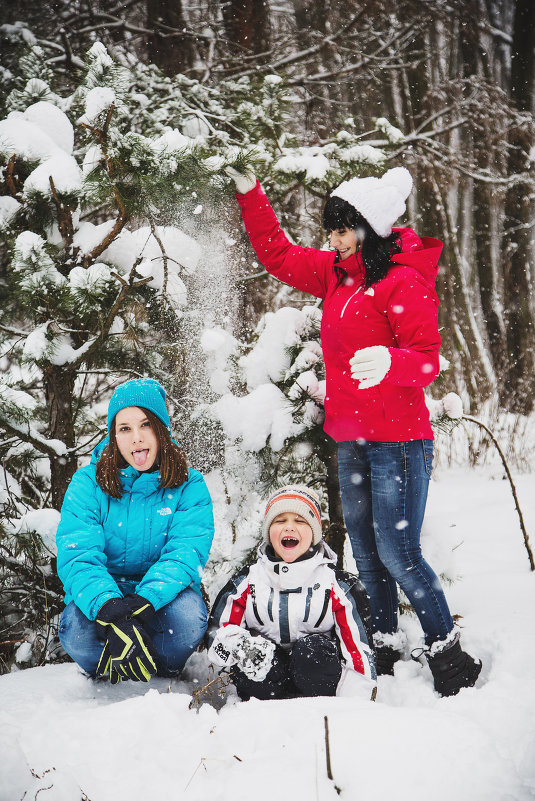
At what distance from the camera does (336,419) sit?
6.97 feet

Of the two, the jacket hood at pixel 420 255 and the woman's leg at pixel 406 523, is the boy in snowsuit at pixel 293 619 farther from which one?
the jacket hood at pixel 420 255

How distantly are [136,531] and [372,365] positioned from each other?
46.1 inches

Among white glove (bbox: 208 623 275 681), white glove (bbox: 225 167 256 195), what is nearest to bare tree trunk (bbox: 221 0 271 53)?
white glove (bbox: 225 167 256 195)

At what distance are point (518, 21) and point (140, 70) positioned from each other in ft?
28.1

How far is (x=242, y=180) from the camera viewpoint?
2.25m

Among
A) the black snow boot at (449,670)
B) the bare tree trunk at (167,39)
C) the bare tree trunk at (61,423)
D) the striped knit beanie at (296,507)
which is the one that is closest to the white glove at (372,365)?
the striped knit beanie at (296,507)

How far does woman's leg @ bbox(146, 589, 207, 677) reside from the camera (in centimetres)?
198

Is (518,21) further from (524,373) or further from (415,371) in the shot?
(415,371)

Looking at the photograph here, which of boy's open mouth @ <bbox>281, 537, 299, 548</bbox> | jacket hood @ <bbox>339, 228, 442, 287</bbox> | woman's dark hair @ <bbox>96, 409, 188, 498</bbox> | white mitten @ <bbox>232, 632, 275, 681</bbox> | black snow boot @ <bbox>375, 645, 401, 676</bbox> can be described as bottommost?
black snow boot @ <bbox>375, 645, 401, 676</bbox>

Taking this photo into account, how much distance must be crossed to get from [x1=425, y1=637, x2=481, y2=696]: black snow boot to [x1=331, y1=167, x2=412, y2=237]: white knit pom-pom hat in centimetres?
160

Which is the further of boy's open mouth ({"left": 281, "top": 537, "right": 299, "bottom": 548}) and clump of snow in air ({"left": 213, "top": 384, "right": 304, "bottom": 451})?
clump of snow in air ({"left": 213, "top": 384, "right": 304, "bottom": 451})

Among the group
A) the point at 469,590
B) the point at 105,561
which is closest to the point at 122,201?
the point at 105,561

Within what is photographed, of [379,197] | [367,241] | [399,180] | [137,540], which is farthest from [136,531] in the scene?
[399,180]

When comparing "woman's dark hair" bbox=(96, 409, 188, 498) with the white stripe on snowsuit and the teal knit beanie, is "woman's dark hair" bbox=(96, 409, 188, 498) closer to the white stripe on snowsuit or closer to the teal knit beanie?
the teal knit beanie
